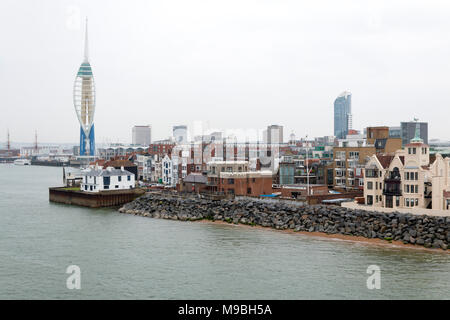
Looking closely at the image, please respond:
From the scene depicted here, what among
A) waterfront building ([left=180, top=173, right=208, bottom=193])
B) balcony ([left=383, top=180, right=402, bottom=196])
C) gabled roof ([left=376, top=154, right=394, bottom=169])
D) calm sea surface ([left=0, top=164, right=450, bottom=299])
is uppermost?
gabled roof ([left=376, top=154, right=394, bottom=169])

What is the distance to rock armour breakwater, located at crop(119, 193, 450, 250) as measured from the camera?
28281 millimetres

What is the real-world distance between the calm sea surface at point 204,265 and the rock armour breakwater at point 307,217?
157 cm

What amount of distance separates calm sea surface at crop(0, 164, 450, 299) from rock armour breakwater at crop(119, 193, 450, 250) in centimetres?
157

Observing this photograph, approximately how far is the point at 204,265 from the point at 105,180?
97.5 feet

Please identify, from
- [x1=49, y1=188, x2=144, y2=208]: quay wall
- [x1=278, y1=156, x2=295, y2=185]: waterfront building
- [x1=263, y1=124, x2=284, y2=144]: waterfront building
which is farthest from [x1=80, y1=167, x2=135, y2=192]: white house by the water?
[x1=263, y1=124, x2=284, y2=144]: waterfront building

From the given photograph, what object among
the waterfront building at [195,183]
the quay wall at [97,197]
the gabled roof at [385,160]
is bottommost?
the quay wall at [97,197]

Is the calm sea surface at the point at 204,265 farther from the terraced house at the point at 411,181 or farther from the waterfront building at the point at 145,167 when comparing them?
the waterfront building at the point at 145,167

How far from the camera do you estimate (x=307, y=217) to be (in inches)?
Result: 1307

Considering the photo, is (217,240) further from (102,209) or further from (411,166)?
(102,209)

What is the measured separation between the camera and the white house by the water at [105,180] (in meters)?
51.1

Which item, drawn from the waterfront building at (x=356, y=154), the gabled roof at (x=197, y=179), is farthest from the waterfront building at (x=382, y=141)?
the gabled roof at (x=197, y=179)

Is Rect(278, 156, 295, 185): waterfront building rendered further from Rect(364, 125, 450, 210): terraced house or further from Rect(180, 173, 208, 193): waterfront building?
Rect(364, 125, 450, 210): terraced house

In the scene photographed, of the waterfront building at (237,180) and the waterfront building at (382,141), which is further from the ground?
the waterfront building at (382,141)

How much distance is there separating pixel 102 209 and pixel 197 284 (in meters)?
28.1
